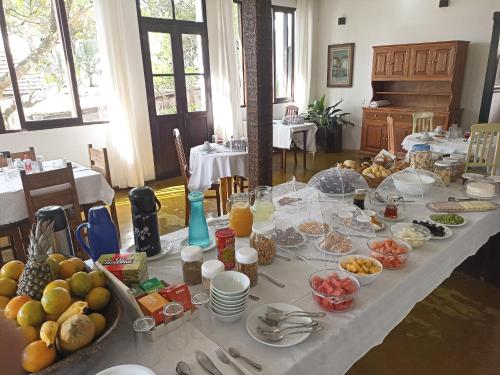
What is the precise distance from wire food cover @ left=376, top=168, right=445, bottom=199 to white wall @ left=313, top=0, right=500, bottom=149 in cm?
384

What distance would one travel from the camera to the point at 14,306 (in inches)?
30.5

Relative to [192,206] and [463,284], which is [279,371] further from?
[463,284]

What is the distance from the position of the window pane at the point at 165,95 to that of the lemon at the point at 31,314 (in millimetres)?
4127

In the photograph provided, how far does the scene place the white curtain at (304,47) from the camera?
6.09 metres

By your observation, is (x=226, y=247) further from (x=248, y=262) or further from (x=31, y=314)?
(x=31, y=314)

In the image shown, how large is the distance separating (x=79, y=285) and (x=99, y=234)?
0.29m

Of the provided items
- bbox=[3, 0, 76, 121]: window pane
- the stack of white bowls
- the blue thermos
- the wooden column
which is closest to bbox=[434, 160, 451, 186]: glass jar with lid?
the wooden column

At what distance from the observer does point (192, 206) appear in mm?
1210

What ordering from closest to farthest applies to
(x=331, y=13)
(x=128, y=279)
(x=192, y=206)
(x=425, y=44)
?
1. (x=128, y=279)
2. (x=192, y=206)
3. (x=425, y=44)
4. (x=331, y=13)

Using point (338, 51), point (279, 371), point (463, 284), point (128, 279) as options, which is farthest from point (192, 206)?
point (338, 51)

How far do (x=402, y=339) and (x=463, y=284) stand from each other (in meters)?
0.74

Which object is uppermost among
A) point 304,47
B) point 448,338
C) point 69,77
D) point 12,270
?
point 304,47

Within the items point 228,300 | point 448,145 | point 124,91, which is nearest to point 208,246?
point 228,300

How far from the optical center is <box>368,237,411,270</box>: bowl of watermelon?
3.77 ft
